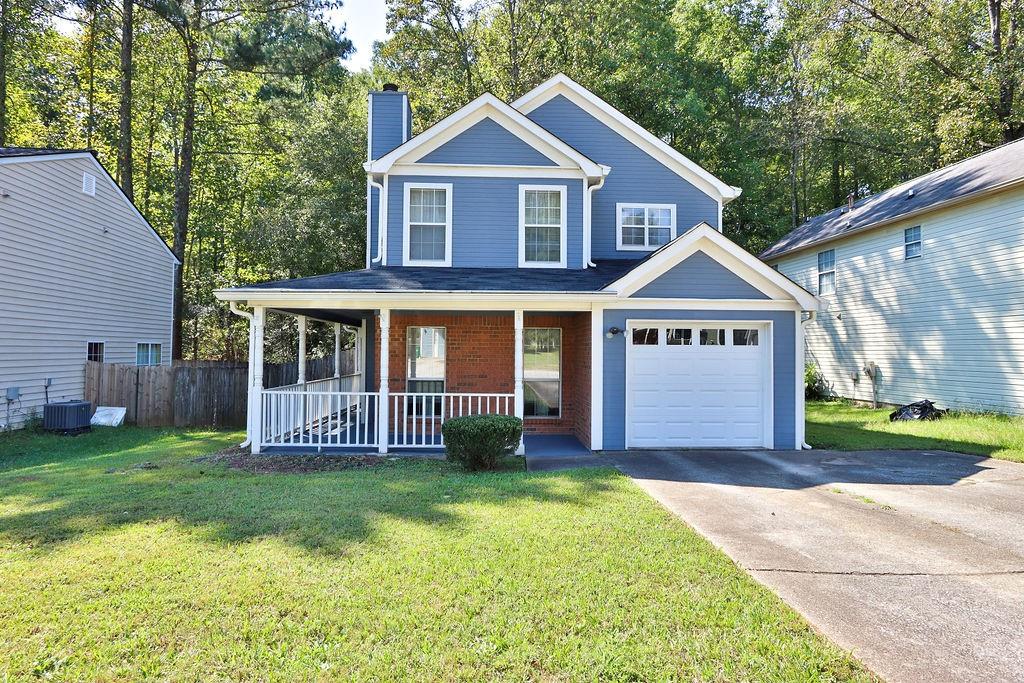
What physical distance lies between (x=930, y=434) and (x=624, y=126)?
9.71 metres

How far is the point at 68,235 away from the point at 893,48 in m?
29.1

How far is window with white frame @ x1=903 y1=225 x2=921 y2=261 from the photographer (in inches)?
578

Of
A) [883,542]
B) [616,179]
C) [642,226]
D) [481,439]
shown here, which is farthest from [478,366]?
[883,542]

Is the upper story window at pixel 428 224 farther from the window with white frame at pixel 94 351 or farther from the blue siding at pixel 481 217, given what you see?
the window with white frame at pixel 94 351

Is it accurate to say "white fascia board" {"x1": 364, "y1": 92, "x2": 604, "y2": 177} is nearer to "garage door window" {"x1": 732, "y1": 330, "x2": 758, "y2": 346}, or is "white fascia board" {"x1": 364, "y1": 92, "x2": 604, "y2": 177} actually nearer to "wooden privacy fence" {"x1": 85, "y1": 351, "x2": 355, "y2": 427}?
"garage door window" {"x1": 732, "y1": 330, "x2": 758, "y2": 346}

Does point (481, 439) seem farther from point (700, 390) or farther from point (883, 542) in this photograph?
point (883, 542)

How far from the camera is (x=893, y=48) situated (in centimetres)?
2123

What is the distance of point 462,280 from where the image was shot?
393 inches

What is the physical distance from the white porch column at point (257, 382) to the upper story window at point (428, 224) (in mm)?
3298

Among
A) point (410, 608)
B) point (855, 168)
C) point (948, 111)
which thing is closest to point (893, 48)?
point (948, 111)

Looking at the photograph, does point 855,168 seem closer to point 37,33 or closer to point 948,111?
point 948,111

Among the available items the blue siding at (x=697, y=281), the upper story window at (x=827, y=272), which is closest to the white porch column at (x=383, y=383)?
the blue siding at (x=697, y=281)

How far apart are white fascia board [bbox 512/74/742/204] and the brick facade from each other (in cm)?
478

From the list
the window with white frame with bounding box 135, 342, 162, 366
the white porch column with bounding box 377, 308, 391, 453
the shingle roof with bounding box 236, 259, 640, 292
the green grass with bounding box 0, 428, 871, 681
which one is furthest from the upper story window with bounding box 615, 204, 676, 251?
the window with white frame with bounding box 135, 342, 162, 366
